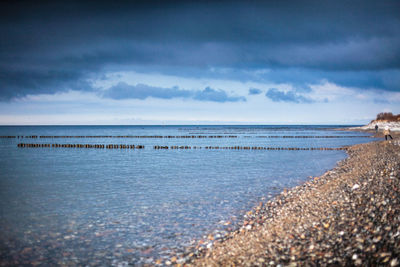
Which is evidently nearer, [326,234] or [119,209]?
[326,234]

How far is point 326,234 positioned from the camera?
8773mm

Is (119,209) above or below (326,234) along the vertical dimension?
below

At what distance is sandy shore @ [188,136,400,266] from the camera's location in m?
7.35

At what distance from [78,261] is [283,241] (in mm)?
6436

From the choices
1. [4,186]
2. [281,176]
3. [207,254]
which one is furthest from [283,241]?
[4,186]

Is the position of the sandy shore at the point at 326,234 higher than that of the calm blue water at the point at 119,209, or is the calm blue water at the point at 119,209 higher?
the sandy shore at the point at 326,234

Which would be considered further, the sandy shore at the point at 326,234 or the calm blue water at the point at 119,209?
the calm blue water at the point at 119,209

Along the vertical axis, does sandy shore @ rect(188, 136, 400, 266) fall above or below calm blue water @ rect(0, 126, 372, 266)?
above

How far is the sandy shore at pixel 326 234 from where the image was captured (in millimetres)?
7348

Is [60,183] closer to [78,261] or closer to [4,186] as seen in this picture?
[4,186]

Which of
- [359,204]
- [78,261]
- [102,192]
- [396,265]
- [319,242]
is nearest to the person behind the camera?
[396,265]

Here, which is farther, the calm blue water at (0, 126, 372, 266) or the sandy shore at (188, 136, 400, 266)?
the calm blue water at (0, 126, 372, 266)

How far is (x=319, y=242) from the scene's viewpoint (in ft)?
27.5

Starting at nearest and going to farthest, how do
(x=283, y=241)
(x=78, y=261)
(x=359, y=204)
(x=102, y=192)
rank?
(x=283, y=241), (x=78, y=261), (x=359, y=204), (x=102, y=192)
